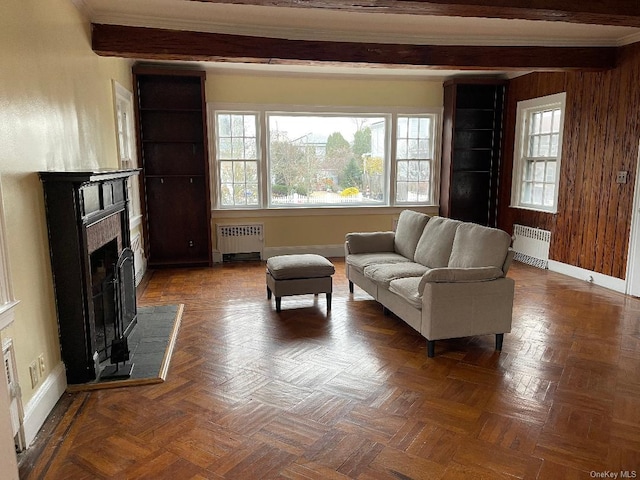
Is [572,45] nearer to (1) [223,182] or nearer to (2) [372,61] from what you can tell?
(2) [372,61]

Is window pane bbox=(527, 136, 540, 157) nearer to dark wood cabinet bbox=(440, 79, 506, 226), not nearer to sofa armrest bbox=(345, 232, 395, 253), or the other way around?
dark wood cabinet bbox=(440, 79, 506, 226)

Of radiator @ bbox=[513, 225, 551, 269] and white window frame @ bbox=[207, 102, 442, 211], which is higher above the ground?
white window frame @ bbox=[207, 102, 442, 211]

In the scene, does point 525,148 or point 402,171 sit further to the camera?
point 402,171

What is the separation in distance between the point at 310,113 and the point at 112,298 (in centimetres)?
429

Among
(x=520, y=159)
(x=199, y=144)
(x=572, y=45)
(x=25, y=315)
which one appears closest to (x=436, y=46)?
(x=572, y=45)

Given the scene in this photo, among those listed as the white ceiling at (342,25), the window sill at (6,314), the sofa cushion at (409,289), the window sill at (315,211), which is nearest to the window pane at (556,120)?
the white ceiling at (342,25)

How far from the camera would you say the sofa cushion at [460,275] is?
10.7 feet

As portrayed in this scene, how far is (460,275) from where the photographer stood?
3297mm

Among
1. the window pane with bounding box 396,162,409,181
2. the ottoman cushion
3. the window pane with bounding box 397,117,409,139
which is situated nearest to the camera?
the ottoman cushion

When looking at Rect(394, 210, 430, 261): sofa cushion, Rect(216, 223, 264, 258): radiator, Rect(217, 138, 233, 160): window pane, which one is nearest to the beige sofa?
Rect(394, 210, 430, 261): sofa cushion

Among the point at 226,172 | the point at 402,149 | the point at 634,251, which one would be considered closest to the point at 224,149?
the point at 226,172

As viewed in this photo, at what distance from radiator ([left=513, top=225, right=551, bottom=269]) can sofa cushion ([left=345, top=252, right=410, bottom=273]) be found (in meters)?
2.58

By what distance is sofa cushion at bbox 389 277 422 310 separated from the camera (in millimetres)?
3428

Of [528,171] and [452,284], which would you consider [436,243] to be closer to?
[452,284]
